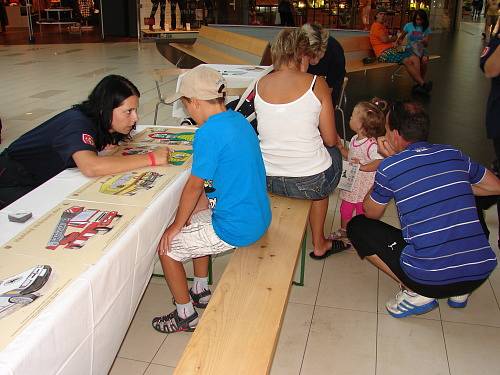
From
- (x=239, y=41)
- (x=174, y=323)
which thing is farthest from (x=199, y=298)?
(x=239, y=41)

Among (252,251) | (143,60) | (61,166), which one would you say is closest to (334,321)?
(252,251)

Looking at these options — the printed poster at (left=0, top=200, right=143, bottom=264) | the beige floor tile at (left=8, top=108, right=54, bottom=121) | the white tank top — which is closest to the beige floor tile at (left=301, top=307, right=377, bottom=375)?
the white tank top

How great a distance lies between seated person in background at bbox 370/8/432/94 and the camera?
25.0 feet

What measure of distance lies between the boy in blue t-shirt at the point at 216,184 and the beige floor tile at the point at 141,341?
34 centimetres

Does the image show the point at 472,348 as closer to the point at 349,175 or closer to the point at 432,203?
the point at 432,203

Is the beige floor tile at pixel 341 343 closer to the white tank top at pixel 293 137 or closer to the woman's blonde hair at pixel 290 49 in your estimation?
the white tank top at pixel 293 137

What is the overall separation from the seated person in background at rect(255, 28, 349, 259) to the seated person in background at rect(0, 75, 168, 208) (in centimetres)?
59

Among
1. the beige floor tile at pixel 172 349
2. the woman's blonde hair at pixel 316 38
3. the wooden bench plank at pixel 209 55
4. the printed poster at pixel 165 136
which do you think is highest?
the woman's blonde hair at pixel 316 38

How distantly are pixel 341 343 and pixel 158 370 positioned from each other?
2.76 feet

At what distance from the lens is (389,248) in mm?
2430

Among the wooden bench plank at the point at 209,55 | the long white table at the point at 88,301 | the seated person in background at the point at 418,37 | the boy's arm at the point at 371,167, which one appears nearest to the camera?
the long white table at the point at 88,301

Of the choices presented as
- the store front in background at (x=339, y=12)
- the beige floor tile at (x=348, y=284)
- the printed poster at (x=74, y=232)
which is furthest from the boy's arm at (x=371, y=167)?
the store front in background at (x=339, y=12)

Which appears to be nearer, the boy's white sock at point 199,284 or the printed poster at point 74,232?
the printed poster at point 74,232

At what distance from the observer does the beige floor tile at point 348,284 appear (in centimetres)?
266
